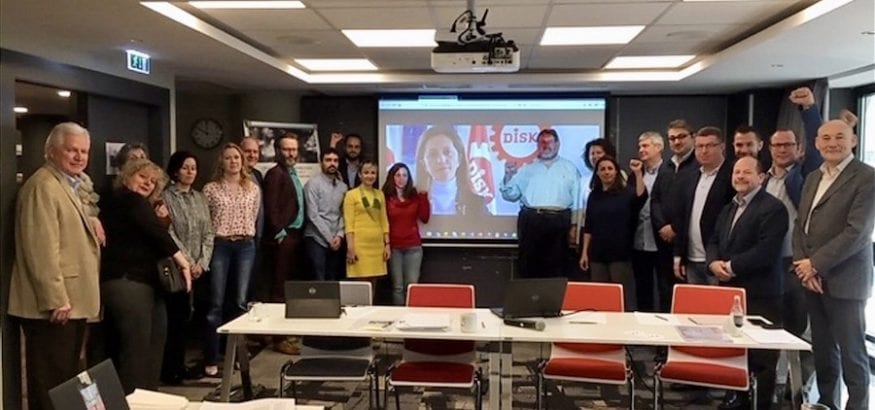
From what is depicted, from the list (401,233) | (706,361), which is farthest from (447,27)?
(706,361)

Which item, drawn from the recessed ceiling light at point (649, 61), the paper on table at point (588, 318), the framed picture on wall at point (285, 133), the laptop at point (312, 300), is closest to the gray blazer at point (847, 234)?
the paper on table at point (588, 318)

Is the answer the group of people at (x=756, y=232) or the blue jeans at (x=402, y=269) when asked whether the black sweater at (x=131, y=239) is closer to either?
the blue jeans at (x=402, y=269)

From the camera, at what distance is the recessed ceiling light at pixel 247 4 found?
3740 millimetres

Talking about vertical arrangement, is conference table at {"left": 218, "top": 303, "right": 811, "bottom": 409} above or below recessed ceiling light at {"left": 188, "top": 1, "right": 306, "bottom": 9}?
below

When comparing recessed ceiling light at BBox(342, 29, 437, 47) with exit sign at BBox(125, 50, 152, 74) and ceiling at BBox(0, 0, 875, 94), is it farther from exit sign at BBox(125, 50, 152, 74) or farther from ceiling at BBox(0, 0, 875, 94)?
exit sign at BBox(125, 50, 152, 74)

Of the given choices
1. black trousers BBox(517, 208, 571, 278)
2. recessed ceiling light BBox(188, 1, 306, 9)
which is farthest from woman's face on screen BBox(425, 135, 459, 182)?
recessed ceiling light BBox(188, 1, 306, 9)

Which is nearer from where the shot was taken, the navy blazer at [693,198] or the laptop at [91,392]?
the laptop at [91,392]

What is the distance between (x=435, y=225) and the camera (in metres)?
7.02

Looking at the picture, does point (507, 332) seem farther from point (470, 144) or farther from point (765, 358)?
point (470, 144)

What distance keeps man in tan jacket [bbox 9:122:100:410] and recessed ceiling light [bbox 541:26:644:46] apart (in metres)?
3.03

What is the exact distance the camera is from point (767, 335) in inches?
127

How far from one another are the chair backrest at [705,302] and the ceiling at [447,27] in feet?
5.19

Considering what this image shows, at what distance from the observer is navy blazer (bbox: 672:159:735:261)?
4.37 meters

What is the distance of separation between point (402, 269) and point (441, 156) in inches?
60.0
